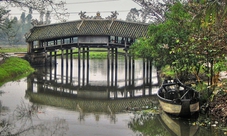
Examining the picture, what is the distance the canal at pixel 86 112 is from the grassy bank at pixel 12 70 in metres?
2.16

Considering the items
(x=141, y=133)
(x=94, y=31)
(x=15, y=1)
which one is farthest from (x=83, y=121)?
(x=94, y=31)

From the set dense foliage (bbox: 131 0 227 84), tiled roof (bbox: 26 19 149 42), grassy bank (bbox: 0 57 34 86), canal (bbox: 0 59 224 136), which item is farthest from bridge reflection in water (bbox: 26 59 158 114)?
tiled roof (bbox: 26 19 149 42)

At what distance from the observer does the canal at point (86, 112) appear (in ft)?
39.9

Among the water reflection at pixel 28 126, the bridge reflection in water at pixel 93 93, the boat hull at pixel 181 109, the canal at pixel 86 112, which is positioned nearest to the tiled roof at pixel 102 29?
the bridge reflection in water at pixel 93 93

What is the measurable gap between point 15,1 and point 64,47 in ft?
65.0

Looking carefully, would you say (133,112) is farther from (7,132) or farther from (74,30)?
(74,30)

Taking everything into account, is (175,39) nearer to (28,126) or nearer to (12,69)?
(28,126)

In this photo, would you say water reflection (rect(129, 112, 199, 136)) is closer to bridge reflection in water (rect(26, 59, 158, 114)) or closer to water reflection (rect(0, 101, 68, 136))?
bridge reflection in water (rect(26, 59, 158, 114))

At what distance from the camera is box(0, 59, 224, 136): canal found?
1215 centimetres

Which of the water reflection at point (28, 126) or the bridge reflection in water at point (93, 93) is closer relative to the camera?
the water reflection at point (28, 126)

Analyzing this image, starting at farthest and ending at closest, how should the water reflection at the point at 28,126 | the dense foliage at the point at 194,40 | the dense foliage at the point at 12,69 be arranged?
the dense foliage at the point at 12,69, the water reflection at the point at 28,126, the dense foliage at the point at 194,40

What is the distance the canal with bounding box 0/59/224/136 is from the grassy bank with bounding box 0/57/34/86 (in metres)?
2.16

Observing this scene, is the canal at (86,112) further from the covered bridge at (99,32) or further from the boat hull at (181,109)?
the covered bridge at (99,32)

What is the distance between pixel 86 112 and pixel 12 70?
1680cm
